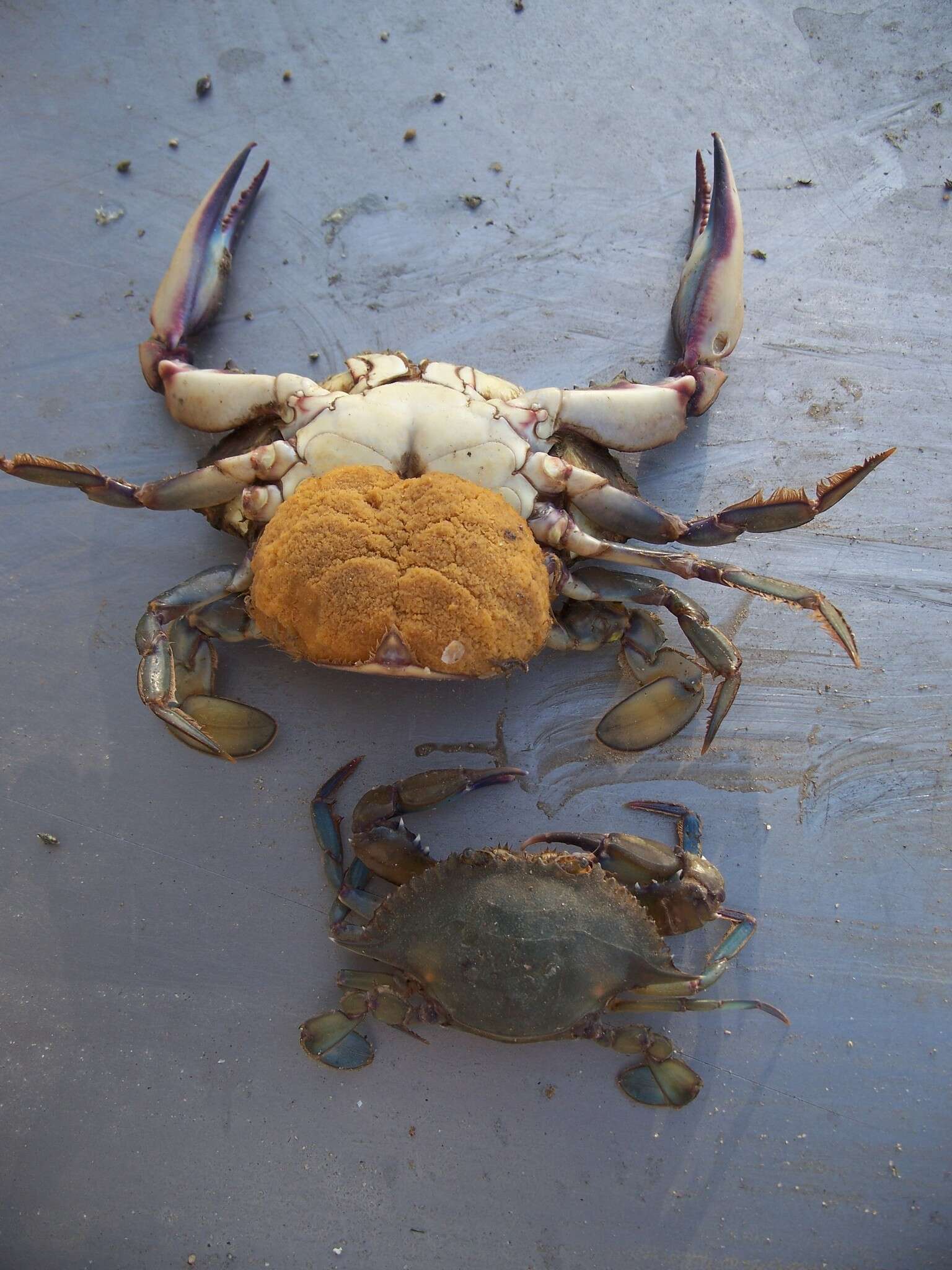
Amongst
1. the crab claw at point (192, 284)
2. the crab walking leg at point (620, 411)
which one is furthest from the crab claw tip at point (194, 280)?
the crab walking leg at point (620, 411)

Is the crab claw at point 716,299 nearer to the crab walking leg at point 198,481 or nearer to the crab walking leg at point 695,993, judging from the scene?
the crab walking leg at point 198,481

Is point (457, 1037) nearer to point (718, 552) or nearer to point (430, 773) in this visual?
point (430, 773)

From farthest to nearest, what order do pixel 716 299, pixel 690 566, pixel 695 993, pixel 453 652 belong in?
pixel 716 299 → pixel 695 993 → pixel 690 566 → pixel 453 652

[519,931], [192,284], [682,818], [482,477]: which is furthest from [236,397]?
[682,818]

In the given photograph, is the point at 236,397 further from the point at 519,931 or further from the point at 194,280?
the point at 519,931

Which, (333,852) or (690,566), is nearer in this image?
(690,566)

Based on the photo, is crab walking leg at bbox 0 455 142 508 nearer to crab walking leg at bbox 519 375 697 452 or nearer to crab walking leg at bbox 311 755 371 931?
crab walking leg at bbox 311 755 371 931
